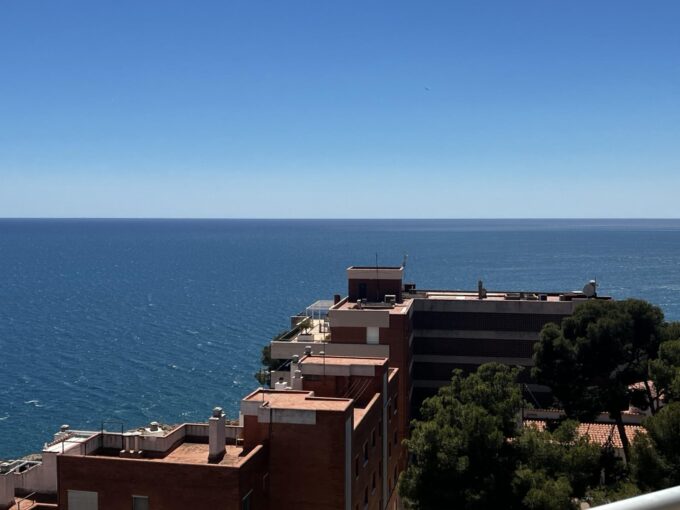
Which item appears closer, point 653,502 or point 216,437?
point 653,502

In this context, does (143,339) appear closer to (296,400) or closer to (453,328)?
(453,328)

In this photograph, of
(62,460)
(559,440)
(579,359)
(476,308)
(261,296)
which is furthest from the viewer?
(261,296)

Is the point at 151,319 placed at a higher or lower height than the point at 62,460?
lower

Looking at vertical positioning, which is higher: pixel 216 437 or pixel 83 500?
pixel 216 437

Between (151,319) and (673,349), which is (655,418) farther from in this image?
(151,319)

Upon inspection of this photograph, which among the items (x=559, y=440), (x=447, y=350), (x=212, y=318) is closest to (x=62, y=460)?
(x=559, y=440)

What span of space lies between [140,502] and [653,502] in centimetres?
2573

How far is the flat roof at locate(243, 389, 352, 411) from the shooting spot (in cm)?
2981

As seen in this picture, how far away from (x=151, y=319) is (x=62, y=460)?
10989 centimetres

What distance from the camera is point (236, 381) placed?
286ft

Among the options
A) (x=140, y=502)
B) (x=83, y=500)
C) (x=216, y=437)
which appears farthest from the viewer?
(x=216, y=437)

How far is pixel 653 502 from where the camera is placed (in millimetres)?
3895

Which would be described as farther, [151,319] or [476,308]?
[151,319]

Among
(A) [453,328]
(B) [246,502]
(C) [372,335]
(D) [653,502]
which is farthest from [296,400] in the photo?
(D) [653,502]
